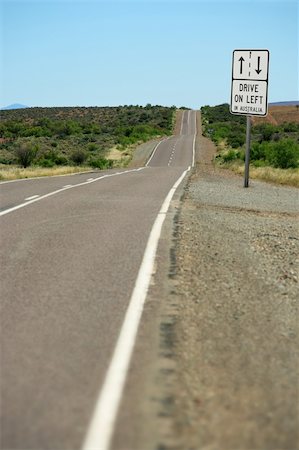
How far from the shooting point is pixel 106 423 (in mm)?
3215

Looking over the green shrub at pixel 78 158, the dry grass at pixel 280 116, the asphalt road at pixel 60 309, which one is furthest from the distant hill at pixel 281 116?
the asphalt road at pixel 60 309

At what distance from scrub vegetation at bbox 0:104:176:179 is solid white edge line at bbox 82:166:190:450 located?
2026cm

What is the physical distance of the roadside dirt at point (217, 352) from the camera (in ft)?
10.5

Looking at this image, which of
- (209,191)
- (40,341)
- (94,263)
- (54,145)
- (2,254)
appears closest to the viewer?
(40,341)

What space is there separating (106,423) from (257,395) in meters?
1.07

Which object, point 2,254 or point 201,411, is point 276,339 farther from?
point 2,254

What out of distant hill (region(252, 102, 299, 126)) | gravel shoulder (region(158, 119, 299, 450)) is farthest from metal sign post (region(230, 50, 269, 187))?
distant hill (region(252, 102, 299, 126))

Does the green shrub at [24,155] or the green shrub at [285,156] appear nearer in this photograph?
the green shrub at [285,156]

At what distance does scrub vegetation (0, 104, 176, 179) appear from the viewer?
156 feet

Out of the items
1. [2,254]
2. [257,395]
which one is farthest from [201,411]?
[2,254]

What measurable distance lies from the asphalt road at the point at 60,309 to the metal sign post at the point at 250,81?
24.6 ft

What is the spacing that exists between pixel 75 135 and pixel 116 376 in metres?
86.7

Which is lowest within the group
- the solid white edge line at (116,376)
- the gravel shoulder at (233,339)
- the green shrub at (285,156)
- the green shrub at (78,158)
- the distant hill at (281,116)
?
the gravel shoulder at (233,339)

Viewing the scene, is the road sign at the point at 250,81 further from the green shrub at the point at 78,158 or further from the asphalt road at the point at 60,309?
the green shrub at the point at 78,158
